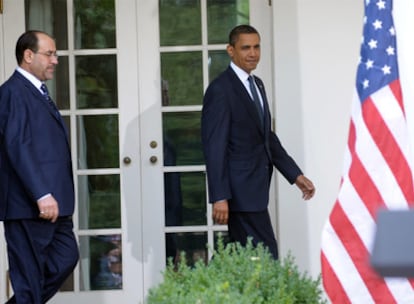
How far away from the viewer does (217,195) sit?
477 centimetres

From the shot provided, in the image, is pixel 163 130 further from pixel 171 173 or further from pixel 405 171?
pixel 405 171

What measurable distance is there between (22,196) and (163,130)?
177 centimetres

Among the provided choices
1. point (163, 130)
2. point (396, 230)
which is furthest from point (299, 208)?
point (396, 230)

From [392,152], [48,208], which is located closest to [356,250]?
[392,152]

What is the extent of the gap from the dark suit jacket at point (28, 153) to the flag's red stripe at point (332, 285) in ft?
5.52

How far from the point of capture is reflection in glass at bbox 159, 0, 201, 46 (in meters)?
6.12

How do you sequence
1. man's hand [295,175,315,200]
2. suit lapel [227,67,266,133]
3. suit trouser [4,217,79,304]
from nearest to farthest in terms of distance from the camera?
suit trouser [4,217,79,304] < suit lapel [227,67,266,133] < man's hand [295,175,315,200]

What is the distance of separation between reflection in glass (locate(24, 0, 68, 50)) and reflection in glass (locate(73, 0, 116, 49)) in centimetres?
9

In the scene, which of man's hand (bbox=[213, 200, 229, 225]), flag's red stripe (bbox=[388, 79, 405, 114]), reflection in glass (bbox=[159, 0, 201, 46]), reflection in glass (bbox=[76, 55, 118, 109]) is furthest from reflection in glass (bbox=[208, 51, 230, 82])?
flag's red stripe (bbox=[388, 79, 405, 114])

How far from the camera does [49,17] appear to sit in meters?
6.18

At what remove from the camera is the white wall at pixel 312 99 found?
5824mm

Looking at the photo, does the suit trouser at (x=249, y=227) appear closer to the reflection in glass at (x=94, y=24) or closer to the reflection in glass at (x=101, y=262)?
the reflection in glass at (x=101, y=262)

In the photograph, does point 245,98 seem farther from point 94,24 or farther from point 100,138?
point 94,24

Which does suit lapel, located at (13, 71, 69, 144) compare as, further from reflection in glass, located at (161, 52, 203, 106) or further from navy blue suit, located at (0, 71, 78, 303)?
reflection in glass, located at (161, 52, 203, 106)
